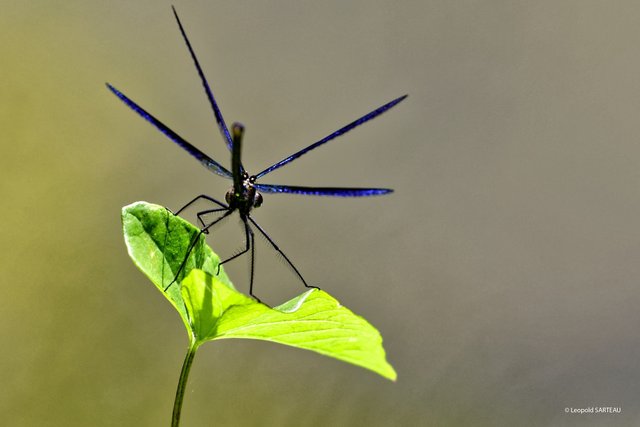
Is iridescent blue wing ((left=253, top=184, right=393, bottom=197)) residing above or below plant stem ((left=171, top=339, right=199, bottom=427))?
above

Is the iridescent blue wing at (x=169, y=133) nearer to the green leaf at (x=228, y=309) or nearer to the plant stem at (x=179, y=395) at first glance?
the green leaf at (x=228, y=309)

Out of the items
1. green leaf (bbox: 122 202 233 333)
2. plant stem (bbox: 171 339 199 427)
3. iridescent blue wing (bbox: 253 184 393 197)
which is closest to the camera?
plant stem (bbox: 171 339 199 427)

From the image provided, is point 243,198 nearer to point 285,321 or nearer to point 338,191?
point 338,191

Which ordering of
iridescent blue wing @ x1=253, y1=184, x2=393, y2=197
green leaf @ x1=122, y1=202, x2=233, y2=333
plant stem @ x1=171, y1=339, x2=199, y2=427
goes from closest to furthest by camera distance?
plant stem @ x1=171, y1=339, x2=199, y2=427, green leaf @ x1=122, y1=202, x2=233, y2=333, iridescent blue wing @ x1=253, y1=184, x2=393, y2=197

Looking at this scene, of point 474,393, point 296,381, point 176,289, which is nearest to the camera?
point 176,289

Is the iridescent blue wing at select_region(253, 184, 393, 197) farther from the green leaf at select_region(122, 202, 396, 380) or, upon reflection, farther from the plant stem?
the plant stem

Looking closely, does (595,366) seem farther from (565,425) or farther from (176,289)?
(176,289)

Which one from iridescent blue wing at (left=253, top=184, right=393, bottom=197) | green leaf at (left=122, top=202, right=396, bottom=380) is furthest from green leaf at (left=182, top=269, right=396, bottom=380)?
iridescent blue wing at (left=253, top=184, right=393, bottom=197)

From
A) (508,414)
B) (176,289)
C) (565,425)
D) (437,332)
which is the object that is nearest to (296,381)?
(437,332)
